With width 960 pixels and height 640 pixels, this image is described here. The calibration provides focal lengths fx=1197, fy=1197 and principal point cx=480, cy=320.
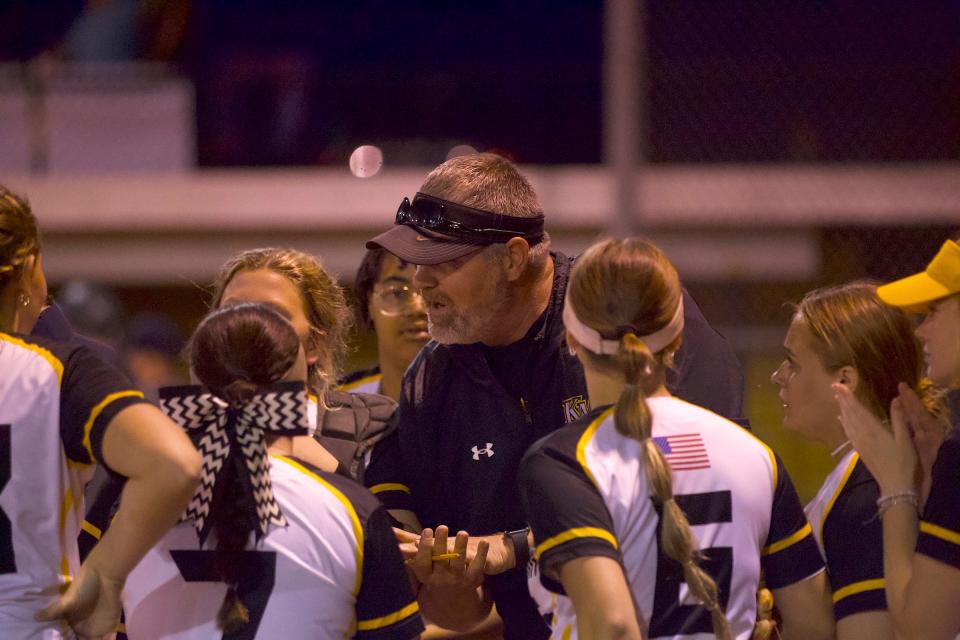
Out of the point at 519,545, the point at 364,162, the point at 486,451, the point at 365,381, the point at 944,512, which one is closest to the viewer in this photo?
the point at 944,512

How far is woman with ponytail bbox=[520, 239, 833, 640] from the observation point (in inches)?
71.2

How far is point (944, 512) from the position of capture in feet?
6.24

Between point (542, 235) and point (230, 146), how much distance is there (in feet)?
18.3

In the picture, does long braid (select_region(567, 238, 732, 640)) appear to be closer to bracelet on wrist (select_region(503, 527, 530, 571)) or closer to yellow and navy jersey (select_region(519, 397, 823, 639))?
yellow and navy jersey (select_region(519, 397, 823, 639))

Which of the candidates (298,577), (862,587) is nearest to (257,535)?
(298,577)

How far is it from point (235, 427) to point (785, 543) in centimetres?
92

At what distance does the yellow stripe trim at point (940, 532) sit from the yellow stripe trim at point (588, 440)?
535 mm

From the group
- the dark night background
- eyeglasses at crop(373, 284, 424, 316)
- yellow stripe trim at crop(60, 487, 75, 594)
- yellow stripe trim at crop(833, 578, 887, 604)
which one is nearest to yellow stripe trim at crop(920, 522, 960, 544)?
yellow stripe trim at crop(833, 578, 887, 604)

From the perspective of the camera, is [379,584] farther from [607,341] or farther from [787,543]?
[787,543]

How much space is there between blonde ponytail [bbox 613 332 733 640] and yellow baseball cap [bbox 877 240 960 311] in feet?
1.62

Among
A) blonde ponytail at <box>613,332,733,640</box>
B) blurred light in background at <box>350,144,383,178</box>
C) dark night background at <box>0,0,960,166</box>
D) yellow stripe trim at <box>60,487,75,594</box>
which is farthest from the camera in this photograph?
dark night background at <box>0,0,960,166</box>

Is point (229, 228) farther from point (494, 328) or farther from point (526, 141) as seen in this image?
point (494, 328)

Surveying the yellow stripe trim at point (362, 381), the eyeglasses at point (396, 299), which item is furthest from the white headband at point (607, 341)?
the yellow stripe trim at point (362, 381)

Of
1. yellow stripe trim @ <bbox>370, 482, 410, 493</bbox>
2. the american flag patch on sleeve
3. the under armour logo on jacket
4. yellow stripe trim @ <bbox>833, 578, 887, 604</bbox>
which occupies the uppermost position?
the american flag patch on sleeve
